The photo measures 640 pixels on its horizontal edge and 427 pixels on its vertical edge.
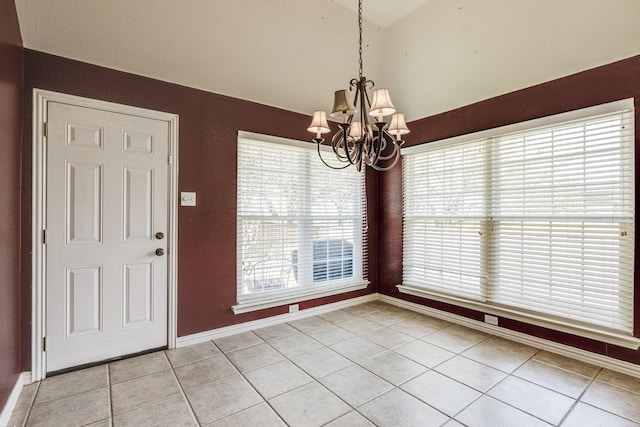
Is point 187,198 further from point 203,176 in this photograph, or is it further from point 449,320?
point 449,320

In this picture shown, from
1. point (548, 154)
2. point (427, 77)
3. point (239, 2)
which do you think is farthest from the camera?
point (427, 77)

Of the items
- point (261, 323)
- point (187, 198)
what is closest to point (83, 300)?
point (187, 198)

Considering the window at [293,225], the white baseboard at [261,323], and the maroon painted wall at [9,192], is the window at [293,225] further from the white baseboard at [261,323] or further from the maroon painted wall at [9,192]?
the maroon painted wall at [9,192]

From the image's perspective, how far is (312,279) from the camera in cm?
395

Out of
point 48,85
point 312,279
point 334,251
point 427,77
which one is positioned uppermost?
point 427,77

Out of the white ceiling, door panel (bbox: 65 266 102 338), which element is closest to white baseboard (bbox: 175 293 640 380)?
door panel (bbox: 65 266 102 338)

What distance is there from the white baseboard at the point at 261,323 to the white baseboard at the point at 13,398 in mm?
1063

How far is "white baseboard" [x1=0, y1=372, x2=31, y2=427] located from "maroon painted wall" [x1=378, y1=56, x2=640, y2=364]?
3.84 m

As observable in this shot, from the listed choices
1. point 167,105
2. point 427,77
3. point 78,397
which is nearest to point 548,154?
point 427,77

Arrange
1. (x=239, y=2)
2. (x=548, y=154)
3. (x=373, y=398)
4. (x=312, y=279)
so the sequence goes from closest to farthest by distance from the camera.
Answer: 1. (x=373, y=398)
2. (x=239, y=2)
3. (x=548, y=154)
4. (x=312, y=279)

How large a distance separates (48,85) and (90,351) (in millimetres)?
2170

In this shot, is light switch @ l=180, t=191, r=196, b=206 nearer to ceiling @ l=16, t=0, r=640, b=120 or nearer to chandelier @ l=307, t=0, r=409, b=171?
ceiling @ l=16, t=0, r=640, b=120

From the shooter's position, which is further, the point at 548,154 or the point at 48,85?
the point at 548,154

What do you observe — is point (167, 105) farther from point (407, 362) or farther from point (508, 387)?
point (508, 387)
